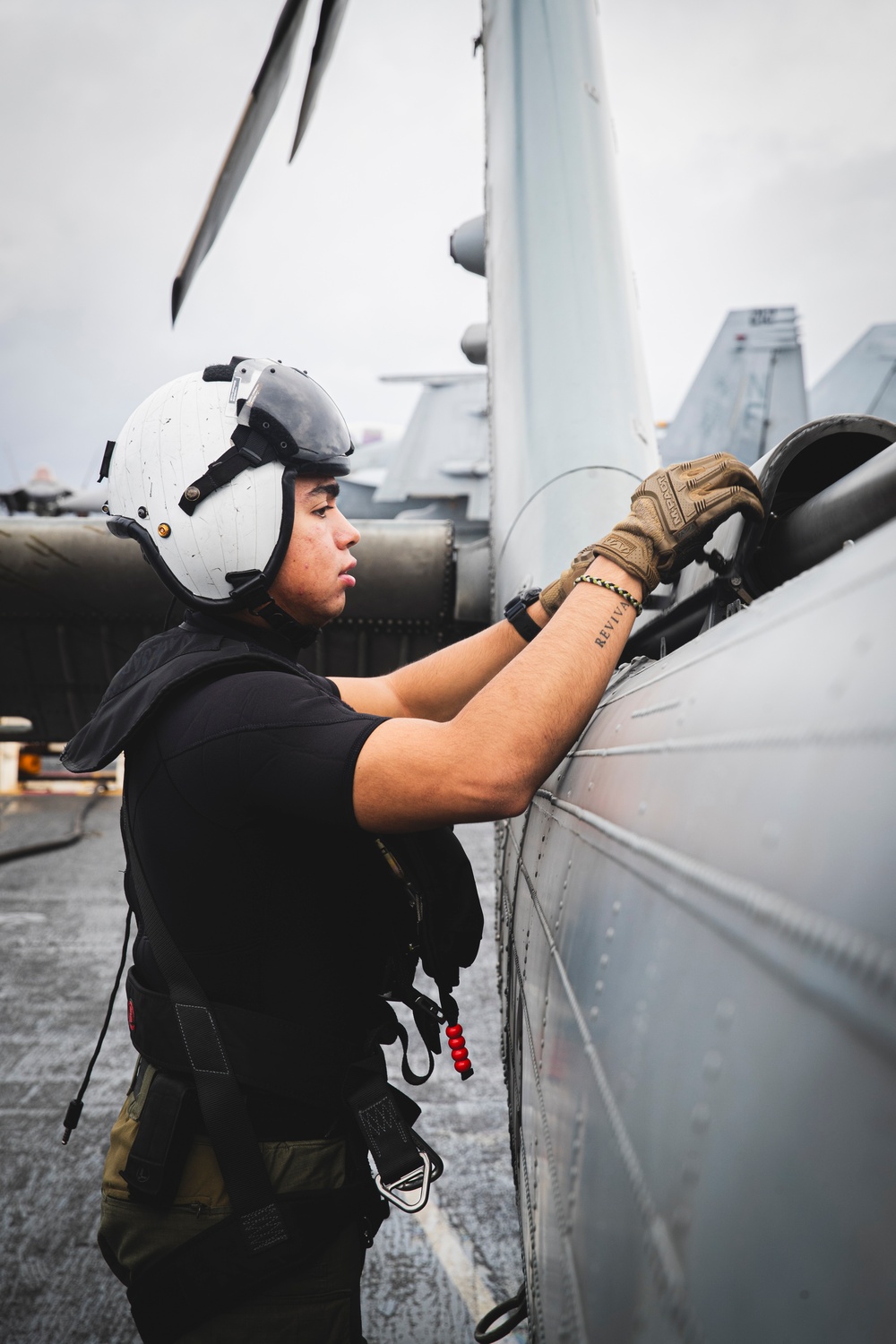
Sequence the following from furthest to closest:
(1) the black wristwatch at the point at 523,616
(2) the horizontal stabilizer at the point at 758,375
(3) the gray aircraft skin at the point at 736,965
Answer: (2) the horizontal stabilizer at the point at 758,375, (1) the black wristwatch at the point at 523,616, (3) the gray aircraft skin at the point at 736,965

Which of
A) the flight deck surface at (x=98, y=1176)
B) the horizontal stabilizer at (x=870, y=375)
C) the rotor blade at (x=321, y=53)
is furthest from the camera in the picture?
the horizontal stabilizer at (x=870, y=375)

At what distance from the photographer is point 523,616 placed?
7.20 ft

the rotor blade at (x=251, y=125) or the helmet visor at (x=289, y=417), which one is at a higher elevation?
the rotor blade at (x=251, y=125)

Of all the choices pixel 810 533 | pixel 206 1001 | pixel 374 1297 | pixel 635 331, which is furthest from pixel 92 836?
pixel 810 533

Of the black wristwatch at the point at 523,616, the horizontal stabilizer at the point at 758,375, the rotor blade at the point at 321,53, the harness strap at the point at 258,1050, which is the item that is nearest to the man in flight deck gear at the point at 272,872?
the harness strap at the point at 258,1050

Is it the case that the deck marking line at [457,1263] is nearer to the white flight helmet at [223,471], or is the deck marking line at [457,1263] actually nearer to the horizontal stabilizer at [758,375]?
the white flight helmet at [223,471]

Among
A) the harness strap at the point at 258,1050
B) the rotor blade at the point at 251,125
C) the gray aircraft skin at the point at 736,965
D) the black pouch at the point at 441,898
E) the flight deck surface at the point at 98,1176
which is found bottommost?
the flight deck surface at the point at 98,1176

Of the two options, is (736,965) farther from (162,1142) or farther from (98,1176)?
(98,1176)

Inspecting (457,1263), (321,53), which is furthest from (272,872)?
(321,53)

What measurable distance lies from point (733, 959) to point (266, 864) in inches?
42.6

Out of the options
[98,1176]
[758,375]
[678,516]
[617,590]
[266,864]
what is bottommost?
[98,1176]

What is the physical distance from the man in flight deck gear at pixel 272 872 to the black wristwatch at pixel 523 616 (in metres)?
0.55

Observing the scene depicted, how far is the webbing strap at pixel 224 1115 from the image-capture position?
1.55 meters

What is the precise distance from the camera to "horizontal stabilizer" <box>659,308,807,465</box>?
60.7 feet
